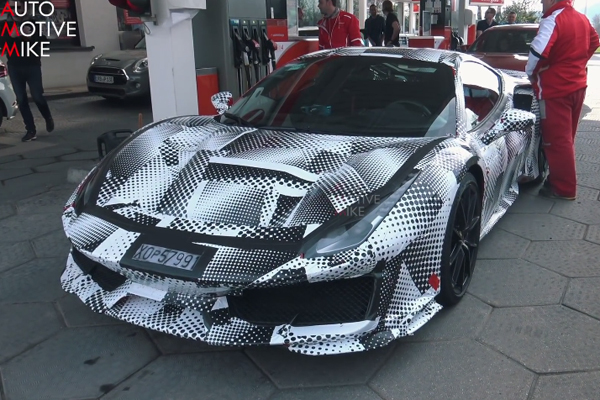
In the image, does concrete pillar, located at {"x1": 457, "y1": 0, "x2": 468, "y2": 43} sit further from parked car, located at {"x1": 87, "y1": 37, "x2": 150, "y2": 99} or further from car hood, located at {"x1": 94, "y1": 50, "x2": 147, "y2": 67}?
parked car, located at {"x1": 87, "y1": 37, "x2": 150, "y2": 99}

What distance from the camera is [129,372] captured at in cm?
244

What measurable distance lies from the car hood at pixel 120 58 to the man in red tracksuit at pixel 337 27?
3984 millimetres

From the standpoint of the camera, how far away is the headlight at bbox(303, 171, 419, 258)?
2.21 m

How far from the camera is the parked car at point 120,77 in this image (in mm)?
9781

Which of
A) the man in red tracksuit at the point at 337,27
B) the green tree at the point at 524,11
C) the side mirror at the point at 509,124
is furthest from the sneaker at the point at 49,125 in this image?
the green tree at the point at 524,11

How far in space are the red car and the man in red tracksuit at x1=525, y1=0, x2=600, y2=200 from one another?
430cm

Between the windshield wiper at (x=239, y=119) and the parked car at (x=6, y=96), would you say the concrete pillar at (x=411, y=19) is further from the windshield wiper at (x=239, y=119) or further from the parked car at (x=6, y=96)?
the windshield wiper at (x=239, y=119)

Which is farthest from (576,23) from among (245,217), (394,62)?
(245,217)

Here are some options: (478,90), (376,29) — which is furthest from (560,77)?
(376,29)

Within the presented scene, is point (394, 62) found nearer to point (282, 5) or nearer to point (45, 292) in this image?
point (45, 292)

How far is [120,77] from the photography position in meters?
9.77

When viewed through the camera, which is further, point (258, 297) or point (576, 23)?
point (576, 23)

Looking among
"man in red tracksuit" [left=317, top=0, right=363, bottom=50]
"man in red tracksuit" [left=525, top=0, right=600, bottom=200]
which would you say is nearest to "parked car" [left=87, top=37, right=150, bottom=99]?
"man in red tracksuit" [left=317, top=0, right=363, bottom=50]

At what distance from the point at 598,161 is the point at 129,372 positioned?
545 centimetres
